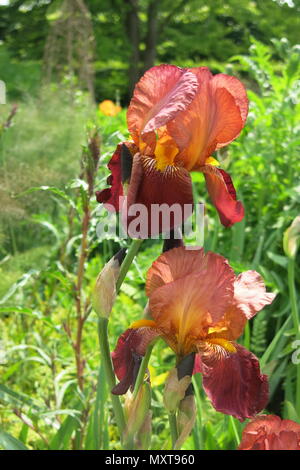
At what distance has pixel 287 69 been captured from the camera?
2529 mm

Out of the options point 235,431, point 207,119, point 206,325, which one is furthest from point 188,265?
point 235,431

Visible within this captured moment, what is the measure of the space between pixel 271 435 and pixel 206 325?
0.20 metres

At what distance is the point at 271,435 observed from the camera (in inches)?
36.6

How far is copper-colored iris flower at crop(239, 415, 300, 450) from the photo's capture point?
0.92 meters

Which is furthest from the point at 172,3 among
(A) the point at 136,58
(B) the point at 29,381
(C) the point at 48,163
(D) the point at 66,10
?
(B) the point at 29,381

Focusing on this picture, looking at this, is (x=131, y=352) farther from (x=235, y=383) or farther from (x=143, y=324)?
(x=235, y=383)

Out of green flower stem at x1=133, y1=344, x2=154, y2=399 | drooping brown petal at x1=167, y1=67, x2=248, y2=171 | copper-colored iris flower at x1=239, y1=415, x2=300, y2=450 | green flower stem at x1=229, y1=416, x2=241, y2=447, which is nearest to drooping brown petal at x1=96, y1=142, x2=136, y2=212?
drooping brown petal at x1=167, y1=67, x2=248, y2=171

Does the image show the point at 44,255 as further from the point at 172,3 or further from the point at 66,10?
the point at 172,3

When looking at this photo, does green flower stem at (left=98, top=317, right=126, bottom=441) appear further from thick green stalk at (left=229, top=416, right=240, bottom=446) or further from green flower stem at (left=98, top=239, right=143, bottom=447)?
thick green stalk at (left=229, top=416, right=240, bottom=446)

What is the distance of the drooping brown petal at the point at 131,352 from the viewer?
3.04 ft

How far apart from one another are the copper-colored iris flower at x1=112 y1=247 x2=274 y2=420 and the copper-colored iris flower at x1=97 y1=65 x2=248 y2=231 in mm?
94

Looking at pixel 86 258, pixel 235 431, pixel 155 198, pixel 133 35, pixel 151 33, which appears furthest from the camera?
pixel 151 33

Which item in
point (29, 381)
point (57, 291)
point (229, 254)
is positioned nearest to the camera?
point (29, 381)

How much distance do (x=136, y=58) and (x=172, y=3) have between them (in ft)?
6.82
